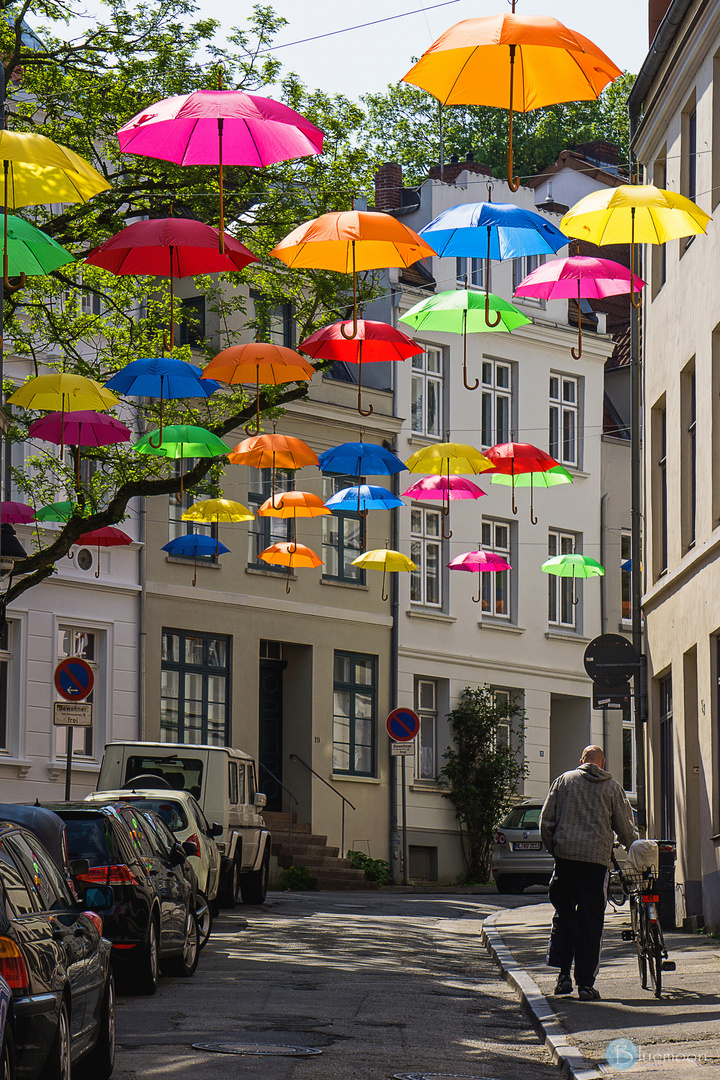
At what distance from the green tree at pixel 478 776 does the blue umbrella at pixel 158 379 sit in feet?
65.2

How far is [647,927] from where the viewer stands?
43.2ft

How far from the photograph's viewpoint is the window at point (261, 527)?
35906 mm

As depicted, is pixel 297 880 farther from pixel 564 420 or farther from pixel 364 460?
pixel 564 420

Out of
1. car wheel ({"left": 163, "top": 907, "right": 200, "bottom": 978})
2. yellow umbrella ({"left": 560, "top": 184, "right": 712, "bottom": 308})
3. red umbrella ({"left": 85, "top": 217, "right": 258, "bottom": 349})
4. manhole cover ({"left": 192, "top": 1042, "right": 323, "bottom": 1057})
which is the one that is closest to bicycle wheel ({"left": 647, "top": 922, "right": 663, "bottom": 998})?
manhole cover ({"left": 192, "top": 1042, "right": 323, "bottom": 1057})

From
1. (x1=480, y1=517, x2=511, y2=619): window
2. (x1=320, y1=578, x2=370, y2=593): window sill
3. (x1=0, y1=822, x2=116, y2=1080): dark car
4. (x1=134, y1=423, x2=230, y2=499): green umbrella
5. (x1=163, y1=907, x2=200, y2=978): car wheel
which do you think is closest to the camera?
(x1=0, y1=822, x2=116, y2=1080): dark car

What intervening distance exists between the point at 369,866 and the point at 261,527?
7307 millimetres

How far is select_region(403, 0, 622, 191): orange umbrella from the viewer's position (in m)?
11.7

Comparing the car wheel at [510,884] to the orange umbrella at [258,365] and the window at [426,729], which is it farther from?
the orange umbrella at [258,365]

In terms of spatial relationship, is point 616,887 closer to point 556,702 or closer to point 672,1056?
point 672,1056

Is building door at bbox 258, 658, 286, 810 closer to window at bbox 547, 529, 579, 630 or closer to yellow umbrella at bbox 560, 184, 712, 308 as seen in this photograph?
window at bbox 547, 529, 579, 630

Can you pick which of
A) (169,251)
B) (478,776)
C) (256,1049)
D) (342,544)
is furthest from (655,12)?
(256,1049)

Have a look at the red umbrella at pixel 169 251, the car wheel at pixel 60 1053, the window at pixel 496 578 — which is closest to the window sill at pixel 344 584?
the window at pixel 496 578

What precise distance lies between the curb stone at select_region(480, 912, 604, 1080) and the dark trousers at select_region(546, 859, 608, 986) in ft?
1.15

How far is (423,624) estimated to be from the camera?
38531 mm
